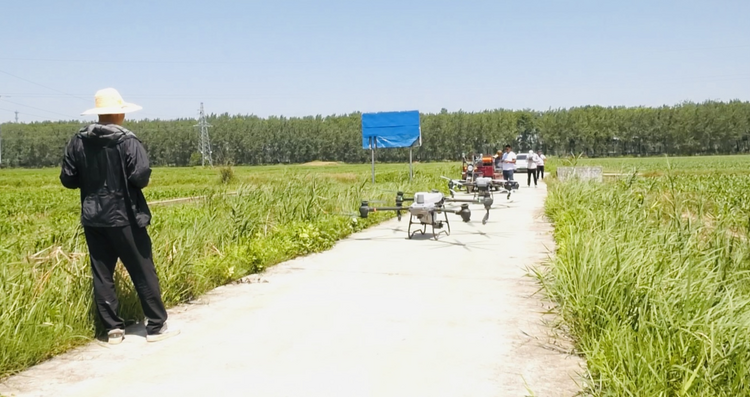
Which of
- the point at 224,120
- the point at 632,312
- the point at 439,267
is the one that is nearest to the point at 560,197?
the point at 439,267

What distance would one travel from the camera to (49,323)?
495 cm

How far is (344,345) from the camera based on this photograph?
202 inches

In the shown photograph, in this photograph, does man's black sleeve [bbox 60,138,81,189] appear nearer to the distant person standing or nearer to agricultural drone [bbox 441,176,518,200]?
agricultural drone [bbox 441,176,518,200]

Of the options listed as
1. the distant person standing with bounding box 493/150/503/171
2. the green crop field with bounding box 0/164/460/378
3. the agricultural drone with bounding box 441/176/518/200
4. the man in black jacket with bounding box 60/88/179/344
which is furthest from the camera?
the distant person standing with bounding box 493/150/503/171

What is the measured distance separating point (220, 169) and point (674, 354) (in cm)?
Answer: 3326

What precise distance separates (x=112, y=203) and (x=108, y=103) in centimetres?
82

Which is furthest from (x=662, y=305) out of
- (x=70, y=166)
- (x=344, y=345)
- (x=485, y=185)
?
(x=485, y=185)

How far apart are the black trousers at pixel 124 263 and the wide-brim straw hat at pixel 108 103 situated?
3.09 ft

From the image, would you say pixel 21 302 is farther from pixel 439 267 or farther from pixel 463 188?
pixel 463 188

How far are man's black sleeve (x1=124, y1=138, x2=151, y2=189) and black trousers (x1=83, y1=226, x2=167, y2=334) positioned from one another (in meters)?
0.40

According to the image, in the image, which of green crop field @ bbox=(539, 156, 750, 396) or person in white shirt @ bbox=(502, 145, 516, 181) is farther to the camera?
person in white shirt @ bbox=(502, 145, 516, 181)

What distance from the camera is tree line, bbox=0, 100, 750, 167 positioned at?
118 meters

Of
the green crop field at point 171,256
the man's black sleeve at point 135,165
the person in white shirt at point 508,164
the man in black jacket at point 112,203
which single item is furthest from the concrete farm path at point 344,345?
the person in white shirt at point 508,164

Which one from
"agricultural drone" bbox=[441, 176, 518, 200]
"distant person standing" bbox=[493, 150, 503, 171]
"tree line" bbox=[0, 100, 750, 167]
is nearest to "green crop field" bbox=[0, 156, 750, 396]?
"agricultural drone" bbox=[441, 176, 518, 200]
